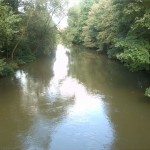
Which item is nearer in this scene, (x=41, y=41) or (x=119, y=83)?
(x=119, y=83)

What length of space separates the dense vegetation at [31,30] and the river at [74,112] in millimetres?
5264

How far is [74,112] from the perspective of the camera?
19500 millimetres

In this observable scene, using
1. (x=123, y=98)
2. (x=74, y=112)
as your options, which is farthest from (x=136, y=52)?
(x=74, y=112)

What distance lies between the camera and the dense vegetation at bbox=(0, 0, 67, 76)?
3562 cm

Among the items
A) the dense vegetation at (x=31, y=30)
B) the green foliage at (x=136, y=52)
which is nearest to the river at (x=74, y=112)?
the green foliage at (x=136, y=52)

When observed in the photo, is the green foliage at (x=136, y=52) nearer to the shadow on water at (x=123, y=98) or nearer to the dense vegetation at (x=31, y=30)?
the shadow on water at (x=123, y=98)

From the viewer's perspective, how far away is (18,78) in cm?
2978

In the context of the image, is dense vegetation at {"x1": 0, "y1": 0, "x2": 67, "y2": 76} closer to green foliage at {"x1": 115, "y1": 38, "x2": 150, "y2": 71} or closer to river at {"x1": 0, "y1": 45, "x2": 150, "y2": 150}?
river at {"x1": 0, "y1": 45, "x2": 150, "y2": 150}

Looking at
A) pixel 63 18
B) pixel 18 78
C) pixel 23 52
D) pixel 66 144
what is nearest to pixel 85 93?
pixel 18 78

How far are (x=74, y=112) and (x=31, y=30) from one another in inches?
914

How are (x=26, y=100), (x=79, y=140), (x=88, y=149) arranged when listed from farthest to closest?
(x=26, y=100) < (x=79, y=140) < (x=88, y=149)

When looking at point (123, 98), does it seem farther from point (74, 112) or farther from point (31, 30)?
point (31, 30)

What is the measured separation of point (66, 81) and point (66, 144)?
49.1 ft

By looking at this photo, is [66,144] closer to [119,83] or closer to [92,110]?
[92,110]
